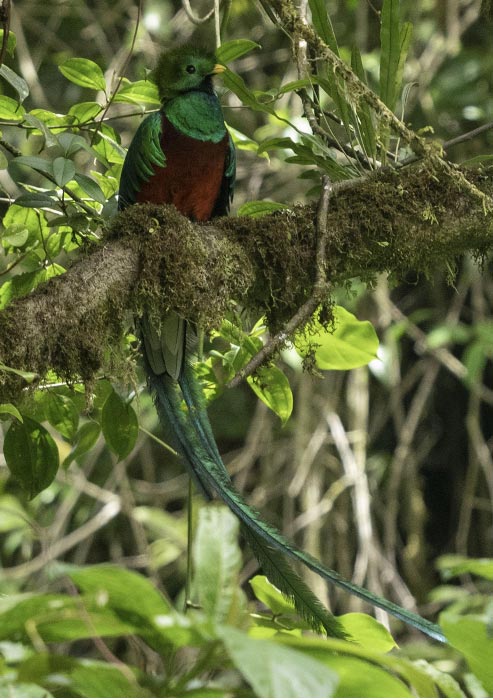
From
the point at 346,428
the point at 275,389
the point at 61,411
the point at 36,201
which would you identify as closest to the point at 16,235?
the point at 36,201

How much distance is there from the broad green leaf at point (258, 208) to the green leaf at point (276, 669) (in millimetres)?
1398

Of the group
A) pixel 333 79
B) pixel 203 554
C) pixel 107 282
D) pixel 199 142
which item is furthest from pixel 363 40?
pixel 203 554

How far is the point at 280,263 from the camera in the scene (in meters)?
1.78

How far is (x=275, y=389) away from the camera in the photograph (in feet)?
6.04

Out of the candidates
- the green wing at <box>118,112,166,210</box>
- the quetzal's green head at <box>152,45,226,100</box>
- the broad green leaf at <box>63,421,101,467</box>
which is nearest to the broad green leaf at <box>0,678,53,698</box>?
the broad green leaf at <box>63,421,101,467</box>

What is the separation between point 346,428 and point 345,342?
2.08 m

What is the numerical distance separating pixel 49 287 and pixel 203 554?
1.05 metres

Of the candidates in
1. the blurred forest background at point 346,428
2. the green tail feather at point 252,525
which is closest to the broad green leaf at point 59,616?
the green tail feather at point 252,525

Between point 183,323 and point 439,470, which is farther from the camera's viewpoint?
point 439,470

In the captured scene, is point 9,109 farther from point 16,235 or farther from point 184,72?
point 184,72

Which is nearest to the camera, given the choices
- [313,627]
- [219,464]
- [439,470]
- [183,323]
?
[313,627]

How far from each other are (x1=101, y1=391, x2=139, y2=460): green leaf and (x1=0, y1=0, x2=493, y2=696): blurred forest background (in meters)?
1.63

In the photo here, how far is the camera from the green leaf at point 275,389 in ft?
5.99

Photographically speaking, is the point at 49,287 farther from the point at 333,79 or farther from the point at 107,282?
the point at 333,79
